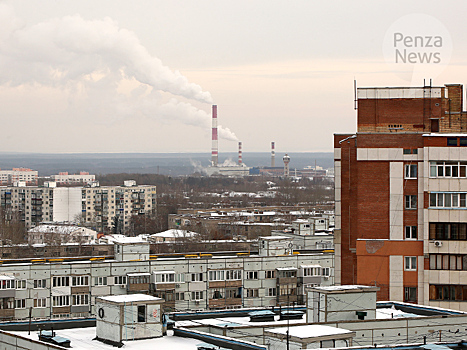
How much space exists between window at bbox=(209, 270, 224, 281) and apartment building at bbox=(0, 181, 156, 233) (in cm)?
10346

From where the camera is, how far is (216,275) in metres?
53.6

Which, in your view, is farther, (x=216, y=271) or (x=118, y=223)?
(x=118, y=223)

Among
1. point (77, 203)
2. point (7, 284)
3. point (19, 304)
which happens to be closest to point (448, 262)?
point (7, 284)

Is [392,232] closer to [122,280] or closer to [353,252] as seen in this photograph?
[353,252]

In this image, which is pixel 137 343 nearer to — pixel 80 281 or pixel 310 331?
pixel 310 331

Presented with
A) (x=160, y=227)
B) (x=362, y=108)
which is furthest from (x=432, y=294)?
(x=160, y=227)

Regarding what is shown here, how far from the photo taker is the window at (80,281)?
50844mm

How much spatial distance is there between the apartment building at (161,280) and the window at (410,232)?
69.2 ft

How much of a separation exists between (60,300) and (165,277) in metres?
6.32

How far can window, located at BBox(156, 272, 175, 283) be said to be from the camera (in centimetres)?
5196

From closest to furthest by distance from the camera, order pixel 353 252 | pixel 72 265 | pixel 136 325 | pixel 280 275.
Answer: pixel 136 325
pixel 353 252
pixel 72 265
pixel 280 275

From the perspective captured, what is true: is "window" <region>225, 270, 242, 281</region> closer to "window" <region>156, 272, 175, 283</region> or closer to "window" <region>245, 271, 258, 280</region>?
"window" <region>245, 271, 258, 280</region>

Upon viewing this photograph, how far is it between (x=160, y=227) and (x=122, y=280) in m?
82.4

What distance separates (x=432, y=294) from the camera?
3206cm
